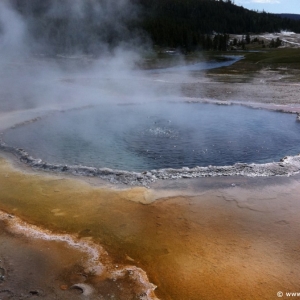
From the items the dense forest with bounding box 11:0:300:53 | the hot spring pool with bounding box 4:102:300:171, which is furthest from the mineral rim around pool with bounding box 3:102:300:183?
the dense forest with bounding box 11:0:300:53

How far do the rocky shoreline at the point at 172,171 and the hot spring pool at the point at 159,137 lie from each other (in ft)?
1.07

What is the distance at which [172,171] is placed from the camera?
641 centimetres

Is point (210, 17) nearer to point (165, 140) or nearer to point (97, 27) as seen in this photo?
point (97, 27)

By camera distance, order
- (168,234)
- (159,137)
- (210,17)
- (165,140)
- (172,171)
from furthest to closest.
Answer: (210,17) → (159,137) → (165,140) → (172,171) → (168,234)

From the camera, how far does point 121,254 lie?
421cm

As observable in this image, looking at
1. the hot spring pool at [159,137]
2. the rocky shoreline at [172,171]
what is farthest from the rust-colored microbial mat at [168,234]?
the hot spring pool at [159,137]

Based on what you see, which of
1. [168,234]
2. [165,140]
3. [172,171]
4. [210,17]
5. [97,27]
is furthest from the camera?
[210,17]

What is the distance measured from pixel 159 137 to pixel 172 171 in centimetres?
213

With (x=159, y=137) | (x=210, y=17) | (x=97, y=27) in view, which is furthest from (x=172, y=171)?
(x=210, y=17)

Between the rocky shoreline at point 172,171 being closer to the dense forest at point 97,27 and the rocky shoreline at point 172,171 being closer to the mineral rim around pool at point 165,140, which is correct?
the mineral rim around pool at point 165,140

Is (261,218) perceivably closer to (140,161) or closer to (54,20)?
(140,161)

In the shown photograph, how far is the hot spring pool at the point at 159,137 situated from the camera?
7164 millimetres

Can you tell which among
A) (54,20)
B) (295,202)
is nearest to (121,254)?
(295,202)

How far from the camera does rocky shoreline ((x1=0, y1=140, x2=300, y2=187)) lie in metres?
6.18
